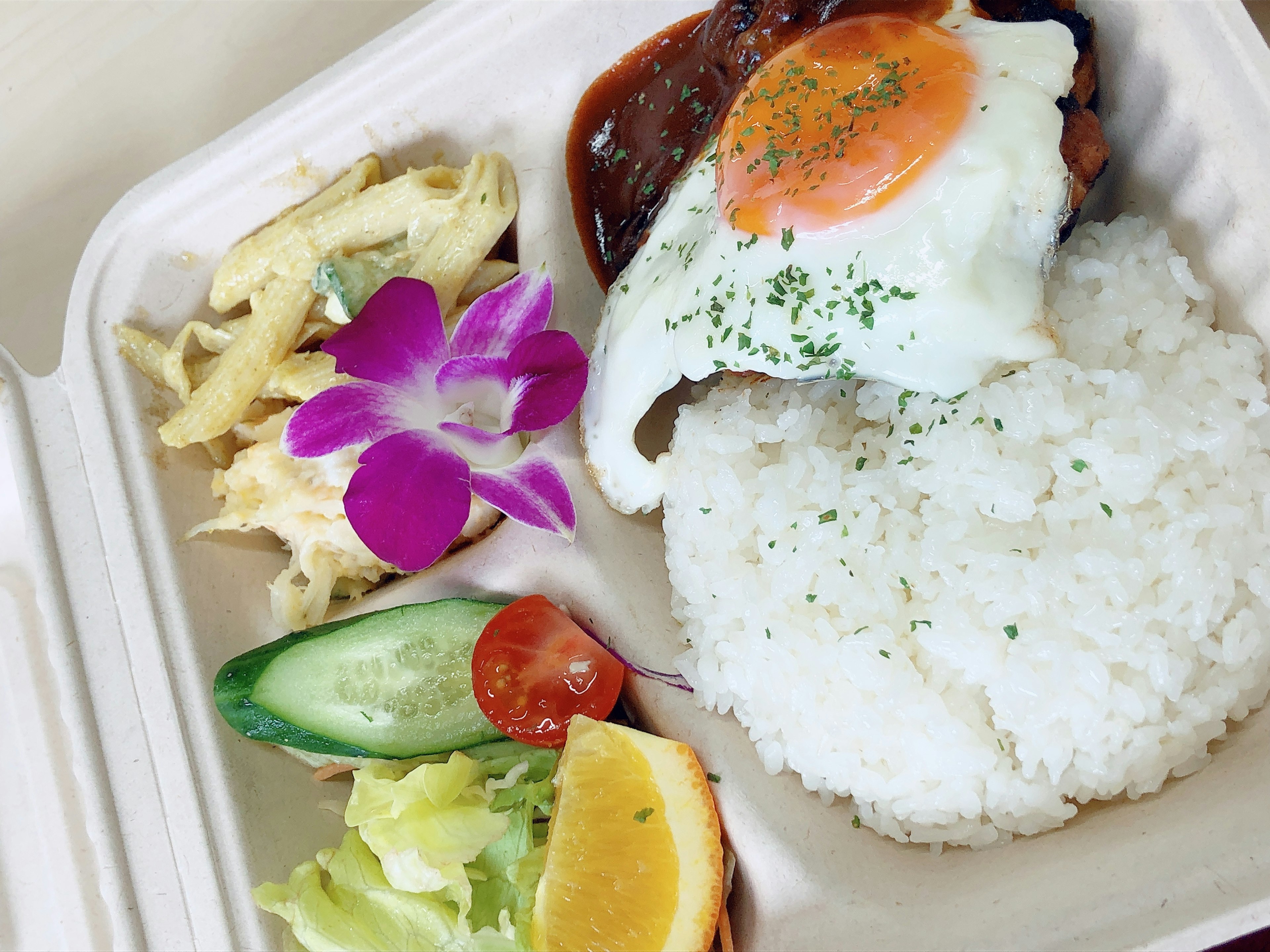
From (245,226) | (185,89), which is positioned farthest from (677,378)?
(185,89)

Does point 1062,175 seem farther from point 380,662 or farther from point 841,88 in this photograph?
point 380,662

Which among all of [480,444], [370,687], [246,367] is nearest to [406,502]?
[480,444]

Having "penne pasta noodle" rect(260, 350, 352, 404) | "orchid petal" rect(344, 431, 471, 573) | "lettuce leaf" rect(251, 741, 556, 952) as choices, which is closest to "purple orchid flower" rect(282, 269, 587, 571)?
"orchid petal" rect(344, 431, 471, 573)

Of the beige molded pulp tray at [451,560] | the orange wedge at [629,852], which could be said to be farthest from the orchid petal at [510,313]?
the orange wedge at [629,852]

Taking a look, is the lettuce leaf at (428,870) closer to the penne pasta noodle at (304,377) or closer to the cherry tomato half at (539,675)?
the cherry tomato half at (539,675)

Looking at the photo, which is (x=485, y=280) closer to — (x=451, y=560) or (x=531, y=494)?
(x=531, y=494)

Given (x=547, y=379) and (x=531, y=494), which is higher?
(x=547, y=379)

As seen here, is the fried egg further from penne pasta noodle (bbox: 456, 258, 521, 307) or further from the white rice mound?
penne pasta noodle (bbox: 456, 258, 521, 307)
